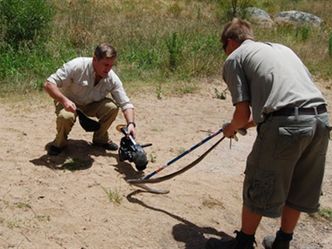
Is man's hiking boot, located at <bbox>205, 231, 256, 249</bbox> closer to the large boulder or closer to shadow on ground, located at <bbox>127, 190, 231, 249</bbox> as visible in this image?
shadow on ground, located at <bbox>127, 190, 231, 249</bbox>

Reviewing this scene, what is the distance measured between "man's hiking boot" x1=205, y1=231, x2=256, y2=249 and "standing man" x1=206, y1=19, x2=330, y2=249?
0.43 feet

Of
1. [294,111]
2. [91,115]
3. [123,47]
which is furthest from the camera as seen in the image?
[123,47]

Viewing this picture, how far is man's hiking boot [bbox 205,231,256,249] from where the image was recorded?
3.39 meters

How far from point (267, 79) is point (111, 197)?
1.69 meters

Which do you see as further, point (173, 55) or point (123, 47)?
point (123, 47)

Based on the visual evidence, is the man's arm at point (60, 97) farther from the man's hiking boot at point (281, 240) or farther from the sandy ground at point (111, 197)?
the man's hiking boot at point (281, 240)

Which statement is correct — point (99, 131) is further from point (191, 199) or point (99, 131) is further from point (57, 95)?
point (191, 199)

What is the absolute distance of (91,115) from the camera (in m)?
4.80

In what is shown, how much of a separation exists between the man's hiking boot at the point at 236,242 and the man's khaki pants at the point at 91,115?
169 centimetres

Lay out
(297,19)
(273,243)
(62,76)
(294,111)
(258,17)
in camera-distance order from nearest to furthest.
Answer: (294,111), (273,243), (62,76), (258,17), (297,19)

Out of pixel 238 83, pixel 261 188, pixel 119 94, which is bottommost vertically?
pixel 261 188

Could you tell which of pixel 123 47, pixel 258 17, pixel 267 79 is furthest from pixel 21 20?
pixel 258 17

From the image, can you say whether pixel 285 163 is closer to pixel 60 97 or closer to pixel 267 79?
pixel 267 79

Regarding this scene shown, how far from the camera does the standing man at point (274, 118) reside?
2.99 meters
